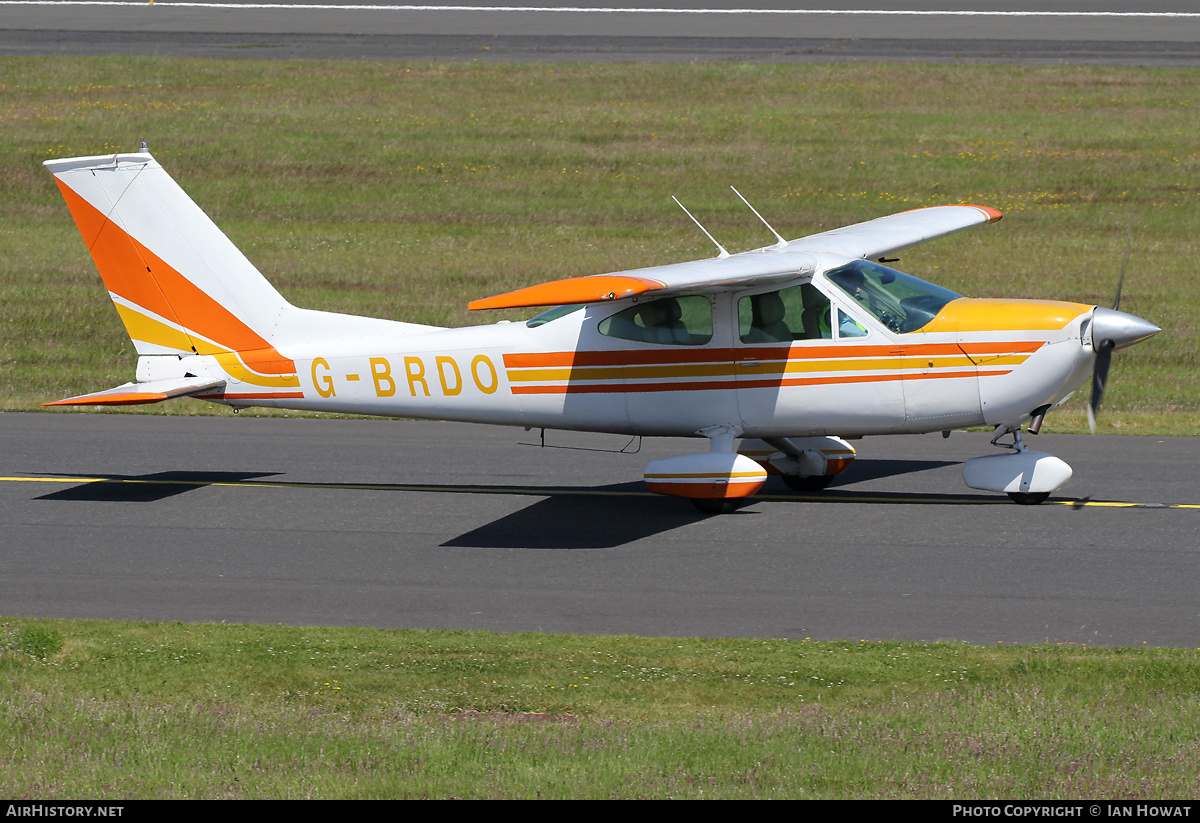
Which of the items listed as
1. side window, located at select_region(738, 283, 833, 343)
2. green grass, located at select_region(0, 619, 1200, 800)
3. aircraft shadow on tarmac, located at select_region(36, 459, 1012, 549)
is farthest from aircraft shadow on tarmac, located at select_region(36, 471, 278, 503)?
side window, located at select_region(738, 283, 833, 343)

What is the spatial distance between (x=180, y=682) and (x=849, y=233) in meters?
7.99

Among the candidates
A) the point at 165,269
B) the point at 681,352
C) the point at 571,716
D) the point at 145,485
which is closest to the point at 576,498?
the point at 681,352

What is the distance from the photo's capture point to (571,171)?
97.7 feet

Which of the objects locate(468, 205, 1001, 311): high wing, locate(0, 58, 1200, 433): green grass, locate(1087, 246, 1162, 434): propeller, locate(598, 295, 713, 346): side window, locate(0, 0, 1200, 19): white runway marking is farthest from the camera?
locate(0, 0, 1200, 19): white runway marking

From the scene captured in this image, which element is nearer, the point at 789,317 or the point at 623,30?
the point at 789,317

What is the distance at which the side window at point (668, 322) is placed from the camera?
39.8 feet

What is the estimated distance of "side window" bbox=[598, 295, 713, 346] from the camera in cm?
1214

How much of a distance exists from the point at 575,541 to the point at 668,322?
2.10 metres

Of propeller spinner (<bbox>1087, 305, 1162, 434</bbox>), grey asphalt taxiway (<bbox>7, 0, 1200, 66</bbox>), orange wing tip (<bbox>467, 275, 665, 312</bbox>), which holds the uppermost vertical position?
grey asphalt taxiway (<bbox>7, 0, 1200, 66</bbox>)

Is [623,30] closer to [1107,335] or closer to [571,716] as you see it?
[1107,335]

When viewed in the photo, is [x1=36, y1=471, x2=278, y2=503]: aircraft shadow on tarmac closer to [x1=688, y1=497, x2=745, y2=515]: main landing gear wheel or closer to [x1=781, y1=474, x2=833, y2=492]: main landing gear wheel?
[x1=688, y1=497, x2=745, y2=515]: main landing gear wheel

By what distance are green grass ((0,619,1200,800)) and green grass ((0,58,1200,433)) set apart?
1080cm
